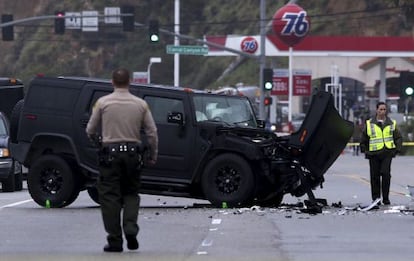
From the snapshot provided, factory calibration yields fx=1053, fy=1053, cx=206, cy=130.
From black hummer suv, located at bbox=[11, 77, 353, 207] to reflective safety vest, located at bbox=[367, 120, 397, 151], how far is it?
104 centimetres

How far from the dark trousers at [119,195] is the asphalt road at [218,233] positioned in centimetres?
28

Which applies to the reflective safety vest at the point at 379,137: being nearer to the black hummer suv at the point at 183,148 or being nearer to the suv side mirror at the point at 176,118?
the black hummer suv at the point at 183,148

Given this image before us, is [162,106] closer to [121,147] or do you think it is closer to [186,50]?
[121,147]

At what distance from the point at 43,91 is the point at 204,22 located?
276 ft

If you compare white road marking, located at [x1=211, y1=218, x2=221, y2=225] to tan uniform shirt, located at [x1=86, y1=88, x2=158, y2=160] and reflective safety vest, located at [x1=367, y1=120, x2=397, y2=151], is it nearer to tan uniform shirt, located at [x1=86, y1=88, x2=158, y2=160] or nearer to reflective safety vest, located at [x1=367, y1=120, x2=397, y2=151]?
tan uniform shirt, located at [x1=86, y1=88, x2=158, y2=160]

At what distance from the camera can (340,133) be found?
16.9m

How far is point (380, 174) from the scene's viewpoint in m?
17.9

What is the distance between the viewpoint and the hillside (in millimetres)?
92750

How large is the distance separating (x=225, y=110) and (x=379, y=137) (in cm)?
268

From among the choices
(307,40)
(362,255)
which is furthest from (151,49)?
(362,255)

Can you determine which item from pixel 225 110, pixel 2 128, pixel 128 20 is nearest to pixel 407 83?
pixel 128 20

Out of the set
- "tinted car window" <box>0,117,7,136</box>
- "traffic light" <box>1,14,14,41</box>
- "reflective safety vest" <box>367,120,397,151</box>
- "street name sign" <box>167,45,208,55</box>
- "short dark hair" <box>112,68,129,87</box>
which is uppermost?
"traffic light" <box>1,14,14,41</box>

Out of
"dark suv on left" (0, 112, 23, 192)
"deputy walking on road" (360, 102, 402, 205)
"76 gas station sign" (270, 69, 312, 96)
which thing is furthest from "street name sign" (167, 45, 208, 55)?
"deputy walking on road" (360, 102, 402, 205)

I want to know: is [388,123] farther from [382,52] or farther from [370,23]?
[370,23]
